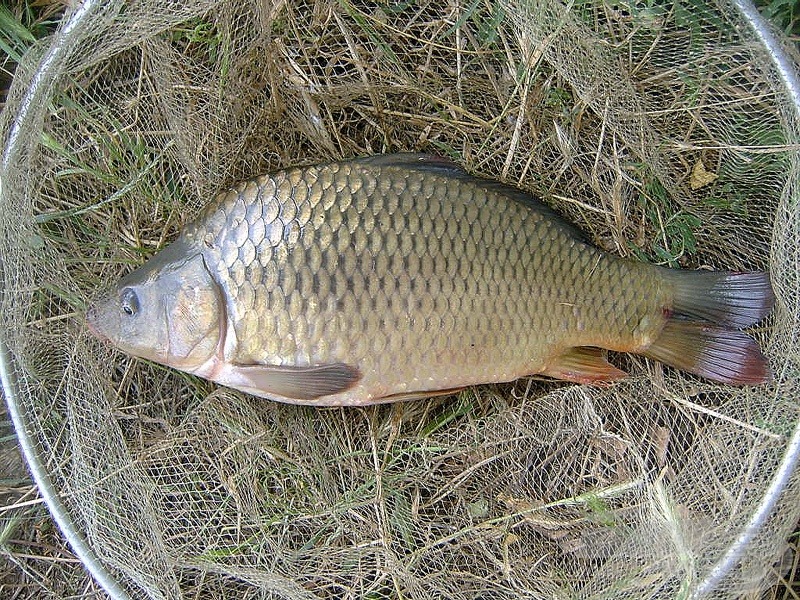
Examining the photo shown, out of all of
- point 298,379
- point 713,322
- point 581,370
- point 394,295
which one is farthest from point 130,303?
point 713,322

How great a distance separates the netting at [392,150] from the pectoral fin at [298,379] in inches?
6.9

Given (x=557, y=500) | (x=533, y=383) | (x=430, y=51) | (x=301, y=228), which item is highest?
(x=430, y=51)

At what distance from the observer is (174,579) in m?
1.64

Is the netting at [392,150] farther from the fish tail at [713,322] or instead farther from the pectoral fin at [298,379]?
the pectoral fin at [298,379]

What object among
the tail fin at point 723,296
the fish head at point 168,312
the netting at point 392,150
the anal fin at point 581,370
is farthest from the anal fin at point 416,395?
the tail fin at point 723,296

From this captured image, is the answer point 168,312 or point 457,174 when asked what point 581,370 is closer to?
point 457,174

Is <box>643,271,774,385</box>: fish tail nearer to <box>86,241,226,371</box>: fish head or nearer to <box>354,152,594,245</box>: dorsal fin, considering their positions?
<box>354,152,594,245</box>: dorsal fin

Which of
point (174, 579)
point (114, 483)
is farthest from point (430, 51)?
point (174, 579)

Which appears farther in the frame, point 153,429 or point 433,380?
point 153,429

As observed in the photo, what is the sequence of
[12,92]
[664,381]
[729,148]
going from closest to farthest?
[12,92] → [729,148] → [664,381]

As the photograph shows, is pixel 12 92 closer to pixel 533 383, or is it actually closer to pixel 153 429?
pixel 153 429

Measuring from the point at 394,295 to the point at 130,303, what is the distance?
65 cm

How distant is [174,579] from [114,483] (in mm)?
280

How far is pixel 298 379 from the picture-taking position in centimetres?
162
